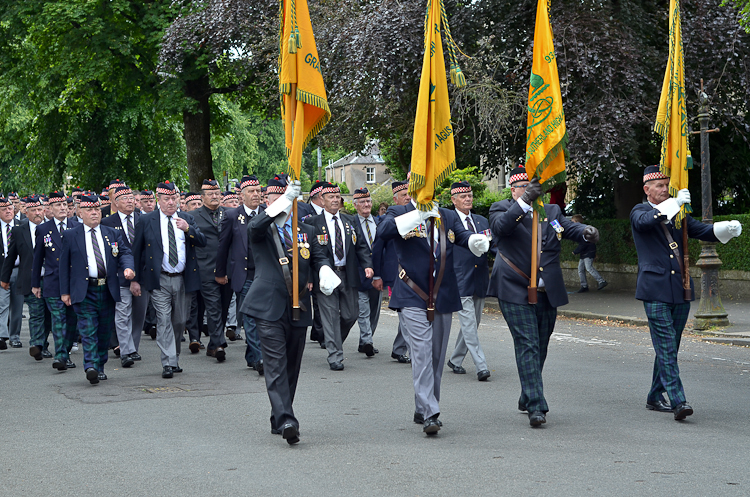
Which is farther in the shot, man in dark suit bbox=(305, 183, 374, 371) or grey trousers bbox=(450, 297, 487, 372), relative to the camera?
man in dark suit bbox=(305, 183, 374, 371)

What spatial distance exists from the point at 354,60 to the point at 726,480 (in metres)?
14.6

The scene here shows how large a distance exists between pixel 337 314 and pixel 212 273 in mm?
2078

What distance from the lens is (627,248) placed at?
67.0 ft

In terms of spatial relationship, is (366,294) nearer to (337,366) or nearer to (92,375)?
(337,366)

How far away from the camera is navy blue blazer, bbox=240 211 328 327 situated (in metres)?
6.68

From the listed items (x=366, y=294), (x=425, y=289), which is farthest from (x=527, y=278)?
(x=366, y=294)

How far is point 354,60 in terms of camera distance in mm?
18750

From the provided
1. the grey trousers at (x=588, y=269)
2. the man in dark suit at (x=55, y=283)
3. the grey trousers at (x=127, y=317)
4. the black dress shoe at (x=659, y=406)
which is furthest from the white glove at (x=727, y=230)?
the grey trousers at (x=588, y=269)

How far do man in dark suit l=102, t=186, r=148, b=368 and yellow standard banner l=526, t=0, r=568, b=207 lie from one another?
5.22 m

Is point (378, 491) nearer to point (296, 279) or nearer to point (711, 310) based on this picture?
point (296, 279)

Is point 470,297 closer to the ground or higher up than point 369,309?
higher up

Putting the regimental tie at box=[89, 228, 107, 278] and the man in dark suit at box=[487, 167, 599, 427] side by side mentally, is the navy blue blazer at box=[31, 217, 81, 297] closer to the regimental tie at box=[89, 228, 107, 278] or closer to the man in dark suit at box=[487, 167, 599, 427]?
the regimental tie at box=[89, 228, 107, 278]

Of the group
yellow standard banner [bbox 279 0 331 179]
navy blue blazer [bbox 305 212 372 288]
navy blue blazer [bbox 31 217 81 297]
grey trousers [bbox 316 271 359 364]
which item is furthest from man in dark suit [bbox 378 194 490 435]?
navy blue blazer [bbox 31 217 81 297]

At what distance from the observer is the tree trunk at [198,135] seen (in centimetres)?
2639
